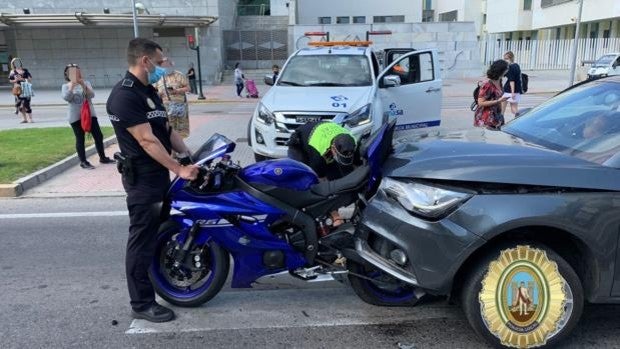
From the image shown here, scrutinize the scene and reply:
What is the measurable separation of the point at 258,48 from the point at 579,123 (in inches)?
1250

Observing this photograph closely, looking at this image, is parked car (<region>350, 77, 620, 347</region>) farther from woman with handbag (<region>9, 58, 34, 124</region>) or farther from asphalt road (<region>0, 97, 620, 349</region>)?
woman with handbag (<region>9, 58, 34, 124</region>)

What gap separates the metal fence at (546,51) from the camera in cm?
3594

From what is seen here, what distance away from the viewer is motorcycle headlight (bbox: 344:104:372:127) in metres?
7.20

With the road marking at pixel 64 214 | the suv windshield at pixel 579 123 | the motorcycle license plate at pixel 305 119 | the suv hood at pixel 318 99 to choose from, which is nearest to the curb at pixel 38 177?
the road marking at pixel 64 214

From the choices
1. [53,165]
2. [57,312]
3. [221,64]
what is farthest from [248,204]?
[221,64]

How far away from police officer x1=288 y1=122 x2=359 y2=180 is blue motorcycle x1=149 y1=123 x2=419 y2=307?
0.24 metres

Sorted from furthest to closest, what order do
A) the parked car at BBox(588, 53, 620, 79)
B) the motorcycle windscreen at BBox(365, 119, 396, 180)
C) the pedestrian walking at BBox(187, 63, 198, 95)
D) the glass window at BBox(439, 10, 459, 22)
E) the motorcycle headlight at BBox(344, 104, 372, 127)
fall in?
the glass window at BBox(439, 10, 459, 22) → the parked car at BBox(588, 53, 620, 79) → the pedestrian walking at BBox(187, 63, 198, 95) → the motorcycle headlight at BBox(344, 104, 372, 127) → the motorcycle windscreen at BBox(365, 119, 396, 180)

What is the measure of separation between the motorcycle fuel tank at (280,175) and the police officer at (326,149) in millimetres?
381

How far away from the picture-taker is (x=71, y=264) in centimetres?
477

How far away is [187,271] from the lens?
3.76 metres

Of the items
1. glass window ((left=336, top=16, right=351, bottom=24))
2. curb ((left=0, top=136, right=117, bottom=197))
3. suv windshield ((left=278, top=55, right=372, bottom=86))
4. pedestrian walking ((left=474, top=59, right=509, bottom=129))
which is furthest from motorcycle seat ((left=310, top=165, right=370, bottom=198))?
glass window ((left=336, top=16, right=351, bottom=24))

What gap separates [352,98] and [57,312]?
16.3 ft

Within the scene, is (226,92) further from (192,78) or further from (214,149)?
(214,149)

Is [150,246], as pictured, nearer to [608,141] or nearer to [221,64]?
[608,141]
